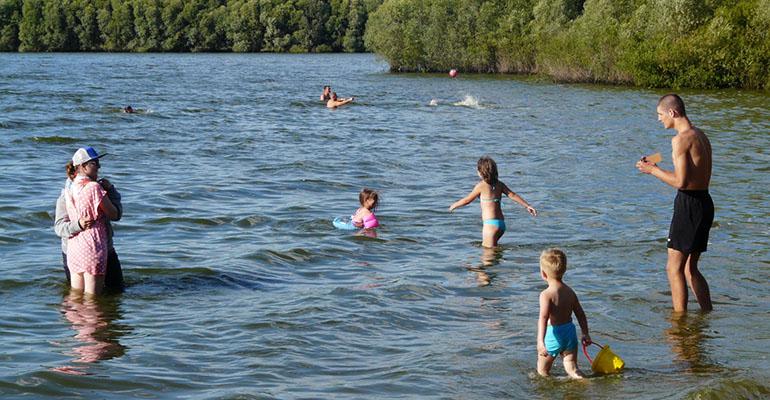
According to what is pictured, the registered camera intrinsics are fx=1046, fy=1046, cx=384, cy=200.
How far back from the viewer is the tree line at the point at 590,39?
4781cm

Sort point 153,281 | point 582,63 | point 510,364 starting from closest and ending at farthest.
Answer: point 510,364, point 153,281, point 582,63

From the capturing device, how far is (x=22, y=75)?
6175cm

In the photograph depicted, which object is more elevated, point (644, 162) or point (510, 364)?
point (644, 162)

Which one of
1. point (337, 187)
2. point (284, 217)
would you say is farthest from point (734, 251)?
point (337, 187)

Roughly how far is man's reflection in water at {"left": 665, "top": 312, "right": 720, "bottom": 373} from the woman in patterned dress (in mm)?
5333

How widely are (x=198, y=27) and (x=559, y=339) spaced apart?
5406 inches

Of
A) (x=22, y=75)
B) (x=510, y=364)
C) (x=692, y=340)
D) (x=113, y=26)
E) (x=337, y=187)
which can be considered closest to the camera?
(x=510, y=364)

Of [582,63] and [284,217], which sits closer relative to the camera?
[284,217]

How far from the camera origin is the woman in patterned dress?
990cm

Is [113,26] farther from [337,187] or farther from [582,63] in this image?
[337,187]

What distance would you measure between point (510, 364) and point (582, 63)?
159ft

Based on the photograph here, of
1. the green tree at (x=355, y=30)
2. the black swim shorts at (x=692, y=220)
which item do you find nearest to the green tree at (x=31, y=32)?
the green tree at (x=355, y=30)

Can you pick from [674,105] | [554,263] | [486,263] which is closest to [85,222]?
[554,263]

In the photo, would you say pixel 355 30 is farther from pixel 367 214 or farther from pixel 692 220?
pixel 692 220
